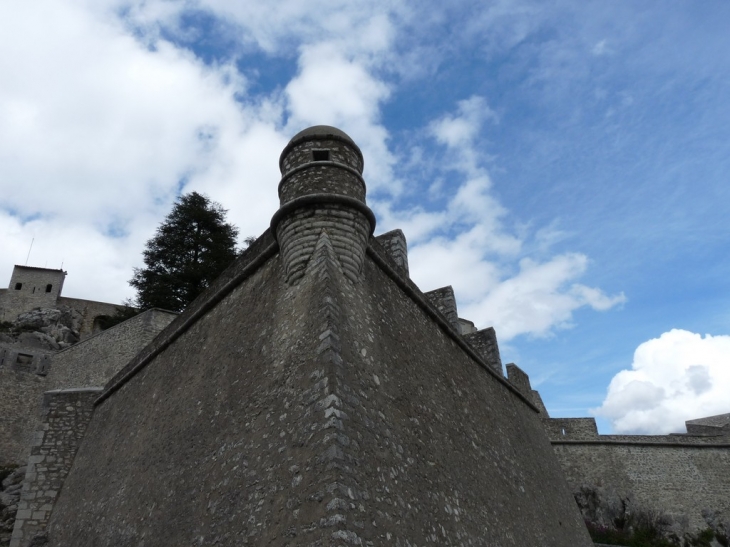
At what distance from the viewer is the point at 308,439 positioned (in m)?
4.63

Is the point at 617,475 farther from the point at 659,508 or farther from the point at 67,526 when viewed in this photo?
the point at 67,526

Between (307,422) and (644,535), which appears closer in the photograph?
(307,422)

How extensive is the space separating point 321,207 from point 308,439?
2.86 m

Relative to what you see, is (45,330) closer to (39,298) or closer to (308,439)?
(39,298)

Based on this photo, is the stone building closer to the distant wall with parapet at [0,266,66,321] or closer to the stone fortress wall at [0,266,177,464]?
the stone fortress wall at [0,266,177,464]

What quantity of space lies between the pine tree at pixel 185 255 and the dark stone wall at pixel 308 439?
38.4 feet

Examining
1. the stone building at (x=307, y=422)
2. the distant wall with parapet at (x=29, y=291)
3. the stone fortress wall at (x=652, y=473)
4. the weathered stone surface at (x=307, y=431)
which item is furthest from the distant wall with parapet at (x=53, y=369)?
the distant wall with parapet at (x=29, y=291)

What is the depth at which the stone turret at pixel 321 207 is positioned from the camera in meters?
6.16

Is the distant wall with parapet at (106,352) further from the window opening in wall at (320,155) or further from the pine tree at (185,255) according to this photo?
the window opening in wall at (320,155)

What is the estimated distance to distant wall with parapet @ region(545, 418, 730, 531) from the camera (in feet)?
67.2

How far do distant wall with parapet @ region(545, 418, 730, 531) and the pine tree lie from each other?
57.9 feet

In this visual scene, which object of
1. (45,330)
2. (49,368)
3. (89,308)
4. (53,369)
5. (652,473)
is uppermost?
(89,308)

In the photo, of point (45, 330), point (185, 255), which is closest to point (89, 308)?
point (45, 330)

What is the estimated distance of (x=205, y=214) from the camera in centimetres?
2395
